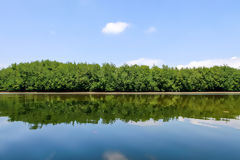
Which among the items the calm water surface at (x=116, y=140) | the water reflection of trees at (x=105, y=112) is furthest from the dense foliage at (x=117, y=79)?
the calm water surface at (x=116, y=140)

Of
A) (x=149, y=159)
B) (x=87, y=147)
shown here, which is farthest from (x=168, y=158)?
(x=87, y=147)

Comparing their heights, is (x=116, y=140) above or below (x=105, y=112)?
above

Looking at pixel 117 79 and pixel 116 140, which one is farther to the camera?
pixel 117 79

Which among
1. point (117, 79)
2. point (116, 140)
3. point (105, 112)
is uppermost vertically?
point (117, 79)

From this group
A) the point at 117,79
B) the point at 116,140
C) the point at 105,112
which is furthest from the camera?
the point at 117,79

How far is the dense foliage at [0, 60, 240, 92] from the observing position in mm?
64562

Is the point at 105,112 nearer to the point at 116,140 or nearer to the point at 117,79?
the point at 116,140

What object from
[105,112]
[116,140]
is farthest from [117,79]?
[116,140]

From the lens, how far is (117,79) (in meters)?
64.7

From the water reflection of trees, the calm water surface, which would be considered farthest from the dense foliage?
the calm water surface

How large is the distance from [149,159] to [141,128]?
530 centimetres

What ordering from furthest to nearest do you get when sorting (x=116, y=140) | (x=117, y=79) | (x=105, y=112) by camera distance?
(x=117, y=79) → (x=105, y=112) → (x=116, y=140)

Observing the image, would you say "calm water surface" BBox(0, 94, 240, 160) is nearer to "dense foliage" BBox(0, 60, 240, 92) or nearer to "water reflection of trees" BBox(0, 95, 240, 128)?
"water reflection of trees" BBox(0, 95, 240, 128)

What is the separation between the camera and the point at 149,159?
7.60 m
